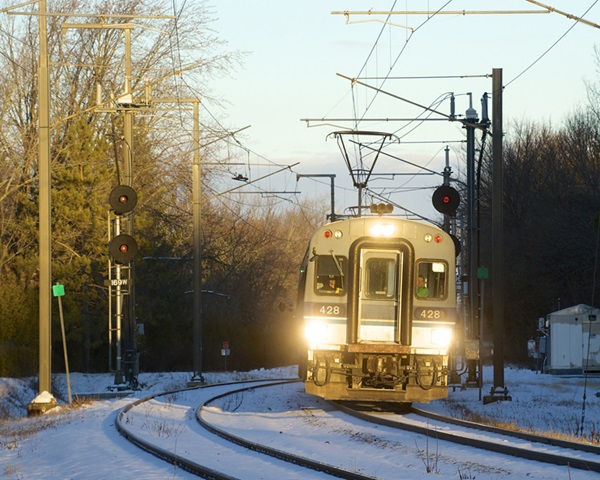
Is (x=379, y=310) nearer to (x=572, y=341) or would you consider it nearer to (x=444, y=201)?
(x=444, y=201)

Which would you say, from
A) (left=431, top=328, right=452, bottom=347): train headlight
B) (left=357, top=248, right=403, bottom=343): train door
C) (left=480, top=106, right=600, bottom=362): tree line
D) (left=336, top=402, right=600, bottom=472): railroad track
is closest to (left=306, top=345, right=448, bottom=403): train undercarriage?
(left=431, top=328, right=452, bottom=347): train headlight

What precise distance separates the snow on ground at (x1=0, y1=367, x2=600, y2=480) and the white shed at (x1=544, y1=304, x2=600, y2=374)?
164 centimetres

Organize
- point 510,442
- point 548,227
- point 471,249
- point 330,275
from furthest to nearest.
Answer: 1. point 548,227
2. point 471,249
3. point 330,275
4. point 510,442

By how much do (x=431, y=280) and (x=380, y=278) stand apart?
2.85 feet

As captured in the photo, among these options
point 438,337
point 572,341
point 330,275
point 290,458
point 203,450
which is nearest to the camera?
point 290,458

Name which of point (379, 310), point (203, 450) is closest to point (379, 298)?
point (379, 310)

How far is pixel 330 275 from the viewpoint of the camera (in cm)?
1894

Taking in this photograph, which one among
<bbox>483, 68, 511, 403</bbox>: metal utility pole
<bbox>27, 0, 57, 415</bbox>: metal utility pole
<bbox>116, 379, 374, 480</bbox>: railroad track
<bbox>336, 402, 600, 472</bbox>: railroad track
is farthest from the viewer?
<bbox>483, 68, 511, 403</bbox>: metal utility pole

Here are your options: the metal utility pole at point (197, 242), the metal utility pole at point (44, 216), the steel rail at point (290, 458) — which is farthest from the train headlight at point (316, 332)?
the metal utility pole at point (197, 242)

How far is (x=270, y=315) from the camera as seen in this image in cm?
6894

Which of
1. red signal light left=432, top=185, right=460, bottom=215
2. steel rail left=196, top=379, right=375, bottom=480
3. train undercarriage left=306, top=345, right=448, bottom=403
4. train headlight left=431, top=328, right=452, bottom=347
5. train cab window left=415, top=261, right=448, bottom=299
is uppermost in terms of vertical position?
red signal light left=432, top=185, right=460, bottom=215

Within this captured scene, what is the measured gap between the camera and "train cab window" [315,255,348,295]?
18875mm

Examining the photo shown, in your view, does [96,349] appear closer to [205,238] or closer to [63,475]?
[205,238]

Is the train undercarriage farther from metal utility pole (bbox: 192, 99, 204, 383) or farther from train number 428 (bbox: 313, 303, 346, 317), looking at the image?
metal utility pole (bbox: 192, 99, 204, 383)
